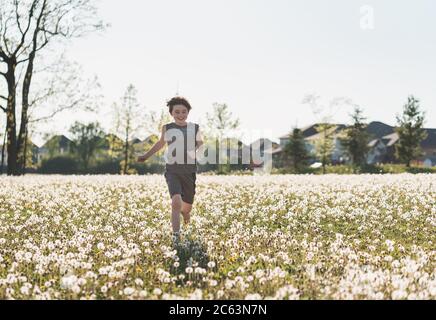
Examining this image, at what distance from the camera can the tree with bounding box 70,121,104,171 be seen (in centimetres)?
9518

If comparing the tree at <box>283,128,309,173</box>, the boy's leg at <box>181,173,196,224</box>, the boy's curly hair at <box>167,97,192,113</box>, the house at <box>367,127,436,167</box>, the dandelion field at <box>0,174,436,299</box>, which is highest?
the house at <box>367,127,436,167</box>

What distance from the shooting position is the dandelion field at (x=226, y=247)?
6.34 metres

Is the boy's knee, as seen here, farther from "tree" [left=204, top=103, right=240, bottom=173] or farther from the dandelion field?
"tree" [left=204, top=103, right=240, bottom=173]

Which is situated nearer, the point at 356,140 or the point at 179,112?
the point at 179,112

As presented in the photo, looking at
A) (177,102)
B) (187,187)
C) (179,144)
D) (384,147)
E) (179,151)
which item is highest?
(384,147)

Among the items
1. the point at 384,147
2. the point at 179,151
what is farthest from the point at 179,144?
the point at 384,147

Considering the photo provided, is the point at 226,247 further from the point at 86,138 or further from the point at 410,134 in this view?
the point at 86,138

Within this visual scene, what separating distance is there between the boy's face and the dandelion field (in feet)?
6.95

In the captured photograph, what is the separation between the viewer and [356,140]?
2972 inches

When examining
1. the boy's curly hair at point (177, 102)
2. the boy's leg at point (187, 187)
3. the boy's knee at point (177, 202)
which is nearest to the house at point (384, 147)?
the boy's leg at point (187, 187)

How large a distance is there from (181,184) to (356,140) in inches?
2691

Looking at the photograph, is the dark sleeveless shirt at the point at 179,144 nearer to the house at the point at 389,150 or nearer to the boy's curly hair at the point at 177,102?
the boy's curly hair at the point at 177,102

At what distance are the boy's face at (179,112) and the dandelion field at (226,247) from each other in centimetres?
212

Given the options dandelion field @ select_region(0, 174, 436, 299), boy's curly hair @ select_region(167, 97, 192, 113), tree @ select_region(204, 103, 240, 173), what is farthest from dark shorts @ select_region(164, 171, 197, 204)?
tree @ select_region(204, 103, 240, 173)
